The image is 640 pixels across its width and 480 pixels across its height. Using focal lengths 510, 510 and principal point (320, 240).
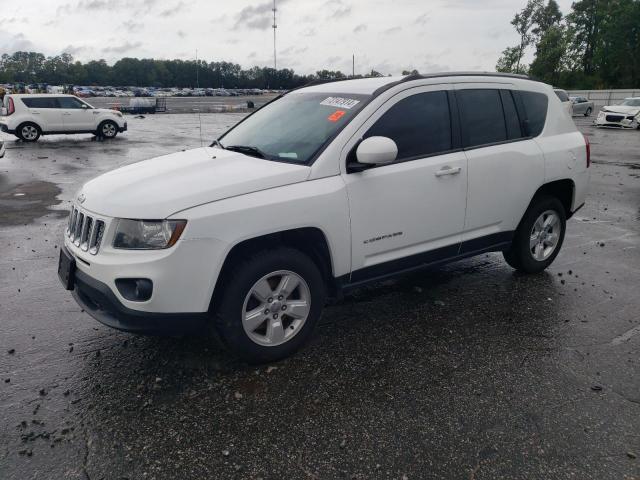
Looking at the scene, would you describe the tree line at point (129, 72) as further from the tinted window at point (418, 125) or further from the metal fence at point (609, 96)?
the tinted window at point (418, 125)

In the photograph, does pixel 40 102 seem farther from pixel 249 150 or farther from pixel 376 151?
pixel 376 151

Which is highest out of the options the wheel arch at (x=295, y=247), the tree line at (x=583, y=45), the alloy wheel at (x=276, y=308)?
the tree line at (x=583, y=45)

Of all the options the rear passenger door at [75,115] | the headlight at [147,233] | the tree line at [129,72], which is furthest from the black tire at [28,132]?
the tree line at [129,72]

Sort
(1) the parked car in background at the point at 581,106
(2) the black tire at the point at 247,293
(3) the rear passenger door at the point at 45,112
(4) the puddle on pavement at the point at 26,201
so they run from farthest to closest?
(1) the parked car in background at the point at 581,106, (3) the rear passenger door at the point at 45,112, (4) the puddle on pavement at the point at 26,201, (2) the black tire at the point at 247,293

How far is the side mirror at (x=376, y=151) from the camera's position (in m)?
3.46

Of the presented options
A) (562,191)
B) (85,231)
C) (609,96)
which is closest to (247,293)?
(85,231)

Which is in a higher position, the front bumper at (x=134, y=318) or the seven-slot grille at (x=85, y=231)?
the seven-slot grille at (x=85, y=231)

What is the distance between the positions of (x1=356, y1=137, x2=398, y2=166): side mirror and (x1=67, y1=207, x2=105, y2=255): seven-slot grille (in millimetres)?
1756

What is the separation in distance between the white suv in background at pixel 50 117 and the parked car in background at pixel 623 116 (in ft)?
77.7

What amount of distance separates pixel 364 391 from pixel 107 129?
19140 mm

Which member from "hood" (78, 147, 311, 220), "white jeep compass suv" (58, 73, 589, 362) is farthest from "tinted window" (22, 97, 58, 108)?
"hood" (78, 147, 311, 220)

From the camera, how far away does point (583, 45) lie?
272 ft

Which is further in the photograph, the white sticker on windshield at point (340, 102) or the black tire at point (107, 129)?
the black tire at point (107, 129)

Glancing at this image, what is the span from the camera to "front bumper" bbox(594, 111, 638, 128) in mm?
25547
